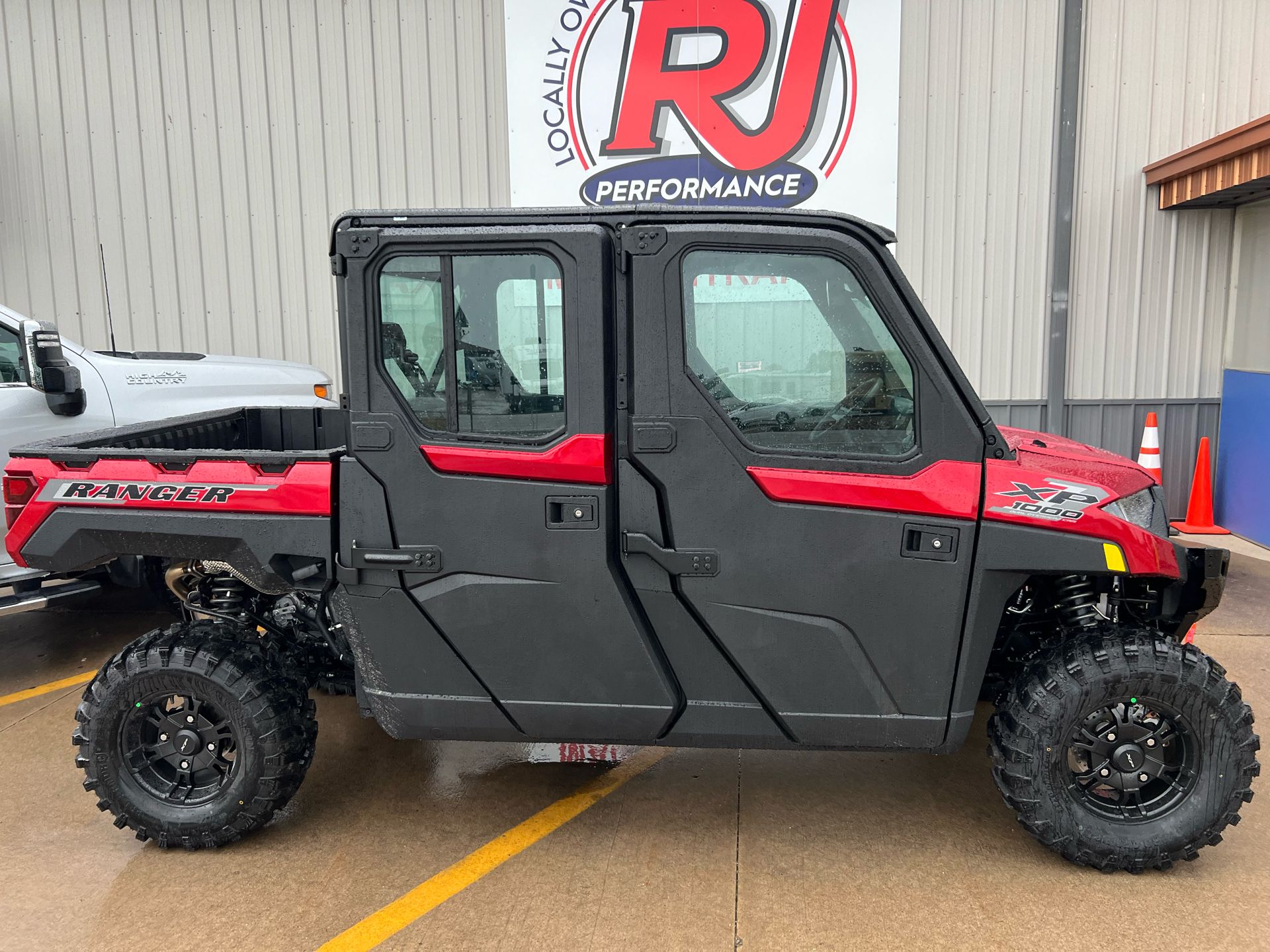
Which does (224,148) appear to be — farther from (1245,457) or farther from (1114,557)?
(1245,457)

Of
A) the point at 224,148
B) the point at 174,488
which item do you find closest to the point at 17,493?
the point at 174,488

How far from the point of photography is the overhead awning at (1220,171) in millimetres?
6559

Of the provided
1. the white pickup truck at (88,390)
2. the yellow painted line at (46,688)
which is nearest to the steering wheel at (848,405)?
the white pickup truck at (88,390)

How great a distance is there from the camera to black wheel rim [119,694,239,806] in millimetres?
3297

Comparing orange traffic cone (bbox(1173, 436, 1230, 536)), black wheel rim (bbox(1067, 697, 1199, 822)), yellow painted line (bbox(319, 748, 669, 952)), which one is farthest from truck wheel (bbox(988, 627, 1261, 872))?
orange traffic cone (bbox(1173, 436, 1230, 536))

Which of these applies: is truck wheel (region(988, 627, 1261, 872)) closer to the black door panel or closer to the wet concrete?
the wet concrete

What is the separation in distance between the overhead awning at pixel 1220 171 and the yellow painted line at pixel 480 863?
20.4ft

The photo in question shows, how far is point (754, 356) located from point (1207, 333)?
717 cm

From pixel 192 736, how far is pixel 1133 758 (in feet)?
10.8

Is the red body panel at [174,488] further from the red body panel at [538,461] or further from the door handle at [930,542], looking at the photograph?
the door handle at [930,542]

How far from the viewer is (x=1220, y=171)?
23.2 ft

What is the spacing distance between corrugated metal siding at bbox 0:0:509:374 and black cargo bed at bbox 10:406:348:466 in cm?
402

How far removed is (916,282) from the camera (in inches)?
322

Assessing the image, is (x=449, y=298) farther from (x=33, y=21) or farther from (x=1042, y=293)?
(x=33, y=21)
